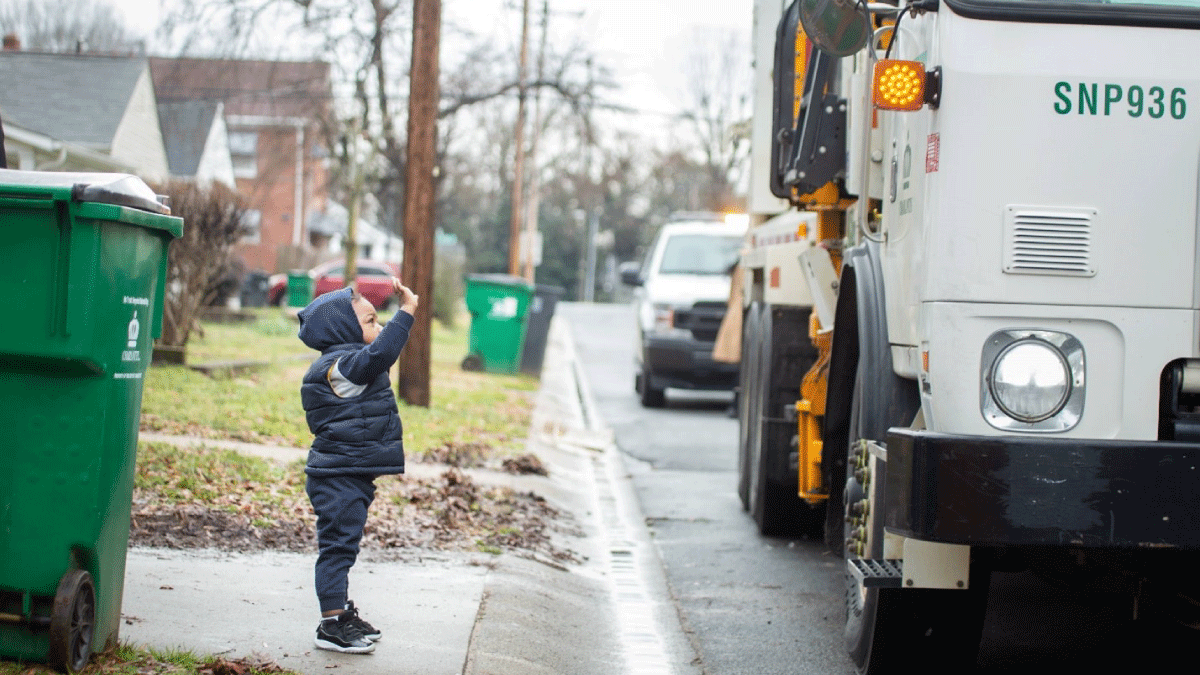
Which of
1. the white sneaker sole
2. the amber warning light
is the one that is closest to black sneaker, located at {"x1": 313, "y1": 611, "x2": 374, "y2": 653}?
the white sneaker sole

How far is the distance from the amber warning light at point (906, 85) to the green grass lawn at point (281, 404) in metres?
6.12

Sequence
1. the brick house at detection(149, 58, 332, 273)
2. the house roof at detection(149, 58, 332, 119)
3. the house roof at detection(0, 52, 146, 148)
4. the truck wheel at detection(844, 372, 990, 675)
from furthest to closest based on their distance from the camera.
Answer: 1. the house roof at detection(0, 52, 146, 148)
2. the brick house at detection(149, 58, 332, 273)
3. the house roof at detection(149, 58, 332, 119)
4. the truck wheel at detection(844, 372, 990, 675)

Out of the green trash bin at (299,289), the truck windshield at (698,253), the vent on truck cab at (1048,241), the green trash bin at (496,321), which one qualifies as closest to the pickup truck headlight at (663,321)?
the truck windshield at (698,253)

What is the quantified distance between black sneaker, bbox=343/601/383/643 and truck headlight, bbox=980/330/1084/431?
2.27 m

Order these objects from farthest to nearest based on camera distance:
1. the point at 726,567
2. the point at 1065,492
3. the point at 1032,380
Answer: the point at 726,567 → the point at 1032,380 → the point at 1065,492

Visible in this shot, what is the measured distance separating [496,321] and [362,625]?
45.2 ft

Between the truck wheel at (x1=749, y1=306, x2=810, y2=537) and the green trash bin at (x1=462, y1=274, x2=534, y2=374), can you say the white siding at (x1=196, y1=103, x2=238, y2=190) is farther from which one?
the truck wheel at (x1=749, y1=306, x2=810, y2=537)

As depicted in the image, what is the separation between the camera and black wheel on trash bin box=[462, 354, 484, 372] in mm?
18625

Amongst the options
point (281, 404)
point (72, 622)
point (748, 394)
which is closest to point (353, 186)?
point (281, 404)

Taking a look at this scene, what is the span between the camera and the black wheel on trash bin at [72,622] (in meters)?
4.06

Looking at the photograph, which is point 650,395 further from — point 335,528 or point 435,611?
point 335,528

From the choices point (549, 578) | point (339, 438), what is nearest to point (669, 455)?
point (549, 578)

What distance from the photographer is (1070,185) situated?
3994mm

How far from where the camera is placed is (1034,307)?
156 inches
